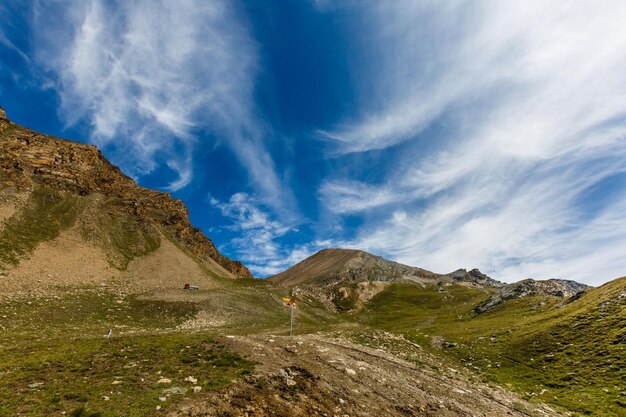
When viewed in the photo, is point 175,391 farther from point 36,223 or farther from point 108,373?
point 36,223

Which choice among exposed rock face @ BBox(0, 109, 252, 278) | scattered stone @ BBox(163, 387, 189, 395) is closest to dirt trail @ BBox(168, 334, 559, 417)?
scattered stone @ BBox(163, 387, 189, 395)

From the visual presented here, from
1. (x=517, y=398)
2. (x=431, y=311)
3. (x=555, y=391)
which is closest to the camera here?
(x=517, y=398)

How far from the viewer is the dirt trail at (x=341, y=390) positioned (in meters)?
16.5

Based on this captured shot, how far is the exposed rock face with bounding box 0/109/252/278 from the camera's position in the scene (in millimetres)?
112062

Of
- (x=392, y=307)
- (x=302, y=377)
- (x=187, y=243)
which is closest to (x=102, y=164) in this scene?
(x=187, y=243)

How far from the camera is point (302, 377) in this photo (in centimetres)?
2080

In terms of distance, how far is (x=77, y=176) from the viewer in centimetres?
12694

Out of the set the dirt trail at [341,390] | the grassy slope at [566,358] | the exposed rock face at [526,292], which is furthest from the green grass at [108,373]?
the exposed rock face at [526,292]

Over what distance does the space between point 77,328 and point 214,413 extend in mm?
38384

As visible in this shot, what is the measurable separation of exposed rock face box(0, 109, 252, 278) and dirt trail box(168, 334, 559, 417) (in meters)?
121

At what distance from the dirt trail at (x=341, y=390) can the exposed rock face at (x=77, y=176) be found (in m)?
121

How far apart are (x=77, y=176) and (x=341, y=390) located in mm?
144124

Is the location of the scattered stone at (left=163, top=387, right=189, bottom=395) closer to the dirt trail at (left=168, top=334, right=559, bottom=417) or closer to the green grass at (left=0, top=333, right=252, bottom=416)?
the green grass at (left=0, top=333, right=252, bottom=416)

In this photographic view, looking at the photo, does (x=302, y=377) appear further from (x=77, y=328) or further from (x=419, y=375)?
(x=77, y=328)
